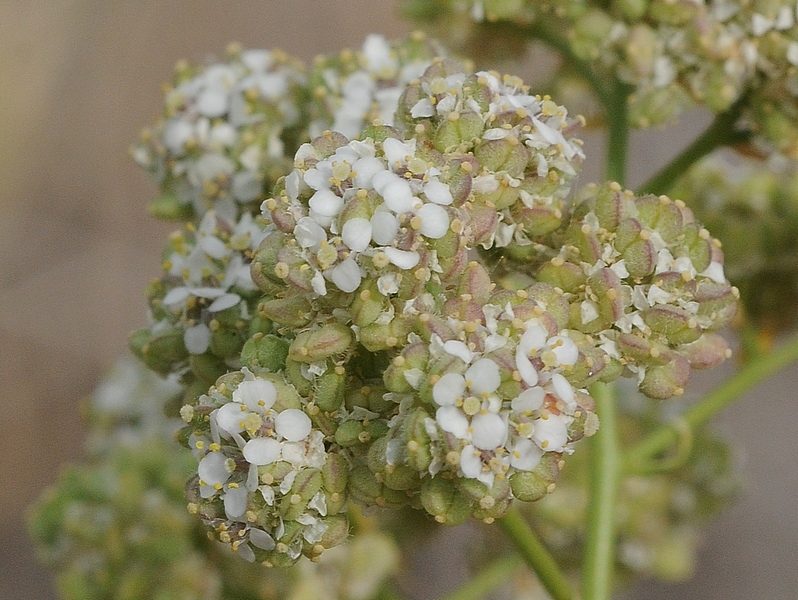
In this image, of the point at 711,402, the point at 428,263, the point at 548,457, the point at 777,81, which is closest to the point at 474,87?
the point at 428,263

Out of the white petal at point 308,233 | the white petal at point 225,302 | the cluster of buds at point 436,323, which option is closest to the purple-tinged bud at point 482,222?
the cluster of buds at point 436,323

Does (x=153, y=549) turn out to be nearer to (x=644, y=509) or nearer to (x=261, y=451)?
(x=261, y=451)

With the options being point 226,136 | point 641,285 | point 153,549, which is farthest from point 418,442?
point 153,549

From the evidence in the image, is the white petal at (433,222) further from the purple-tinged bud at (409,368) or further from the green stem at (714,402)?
the green stem at (714,402)

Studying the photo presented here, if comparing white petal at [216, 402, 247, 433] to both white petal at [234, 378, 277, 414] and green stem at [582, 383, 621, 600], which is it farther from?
green stem at [582, 383, 621, 600]

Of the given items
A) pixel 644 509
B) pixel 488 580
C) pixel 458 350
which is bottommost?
pixel 644 509

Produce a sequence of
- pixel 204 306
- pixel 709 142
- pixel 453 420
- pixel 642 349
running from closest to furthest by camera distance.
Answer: pixel 453 420 < pixel 642 349 < pixel 204 306 < pixel 709 142

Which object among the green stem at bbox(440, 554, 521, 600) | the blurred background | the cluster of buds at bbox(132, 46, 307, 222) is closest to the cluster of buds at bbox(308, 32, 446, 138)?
the cluster of buds at bbox(132, 46, 307, 222)
